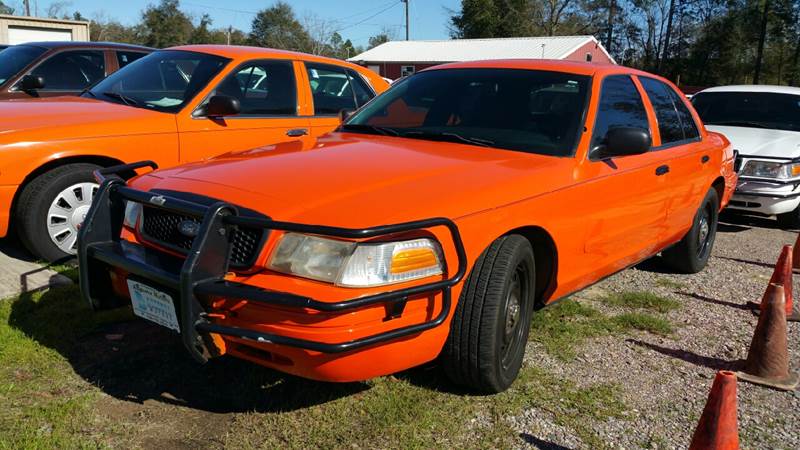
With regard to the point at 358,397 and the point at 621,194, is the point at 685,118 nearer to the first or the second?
the point at 621,194

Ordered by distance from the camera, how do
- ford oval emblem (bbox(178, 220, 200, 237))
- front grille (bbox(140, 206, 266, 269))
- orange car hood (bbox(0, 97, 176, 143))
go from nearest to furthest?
front grille (bbox(140, 206, 266, 269)) < ford oval emblem (bbox(178, 220, 200, 237)) < orange car hood (bbox(0, 97, 176, 143))

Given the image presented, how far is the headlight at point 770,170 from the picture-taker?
299 inches

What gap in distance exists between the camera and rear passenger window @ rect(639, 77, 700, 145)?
4.98m

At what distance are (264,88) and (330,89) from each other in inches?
29.2

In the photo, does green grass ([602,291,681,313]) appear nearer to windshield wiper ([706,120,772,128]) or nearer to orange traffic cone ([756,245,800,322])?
orange traffic cone ([756,245,800,322])

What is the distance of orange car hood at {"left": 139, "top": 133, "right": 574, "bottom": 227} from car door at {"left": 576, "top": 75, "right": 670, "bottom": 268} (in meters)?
0.30

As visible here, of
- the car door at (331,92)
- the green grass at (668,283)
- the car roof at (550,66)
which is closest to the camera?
the car roof at (550,66)

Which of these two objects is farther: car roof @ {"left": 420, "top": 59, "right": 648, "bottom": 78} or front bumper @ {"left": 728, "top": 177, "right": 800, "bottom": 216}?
front bumper @ {"left": 728, "top": 177, "right": 800, "bottom": 216}

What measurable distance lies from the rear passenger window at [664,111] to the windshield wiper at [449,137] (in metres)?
1.65

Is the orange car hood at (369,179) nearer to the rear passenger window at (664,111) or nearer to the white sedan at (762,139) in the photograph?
the rear passenger window at (664,111)

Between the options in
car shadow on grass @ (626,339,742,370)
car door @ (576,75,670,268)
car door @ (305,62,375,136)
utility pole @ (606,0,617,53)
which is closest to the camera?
car door @ (576,75,670,268)

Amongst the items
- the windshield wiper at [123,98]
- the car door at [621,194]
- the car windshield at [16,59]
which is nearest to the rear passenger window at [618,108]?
the car door at [621,194]

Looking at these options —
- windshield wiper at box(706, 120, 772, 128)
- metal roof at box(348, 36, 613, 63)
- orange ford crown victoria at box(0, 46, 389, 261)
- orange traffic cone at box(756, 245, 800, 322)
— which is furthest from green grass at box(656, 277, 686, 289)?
metal roof at box(348, 36, 613, 63)

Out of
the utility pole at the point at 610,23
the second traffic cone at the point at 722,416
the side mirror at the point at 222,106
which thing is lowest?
the second traffic cone at the point at 722,416
